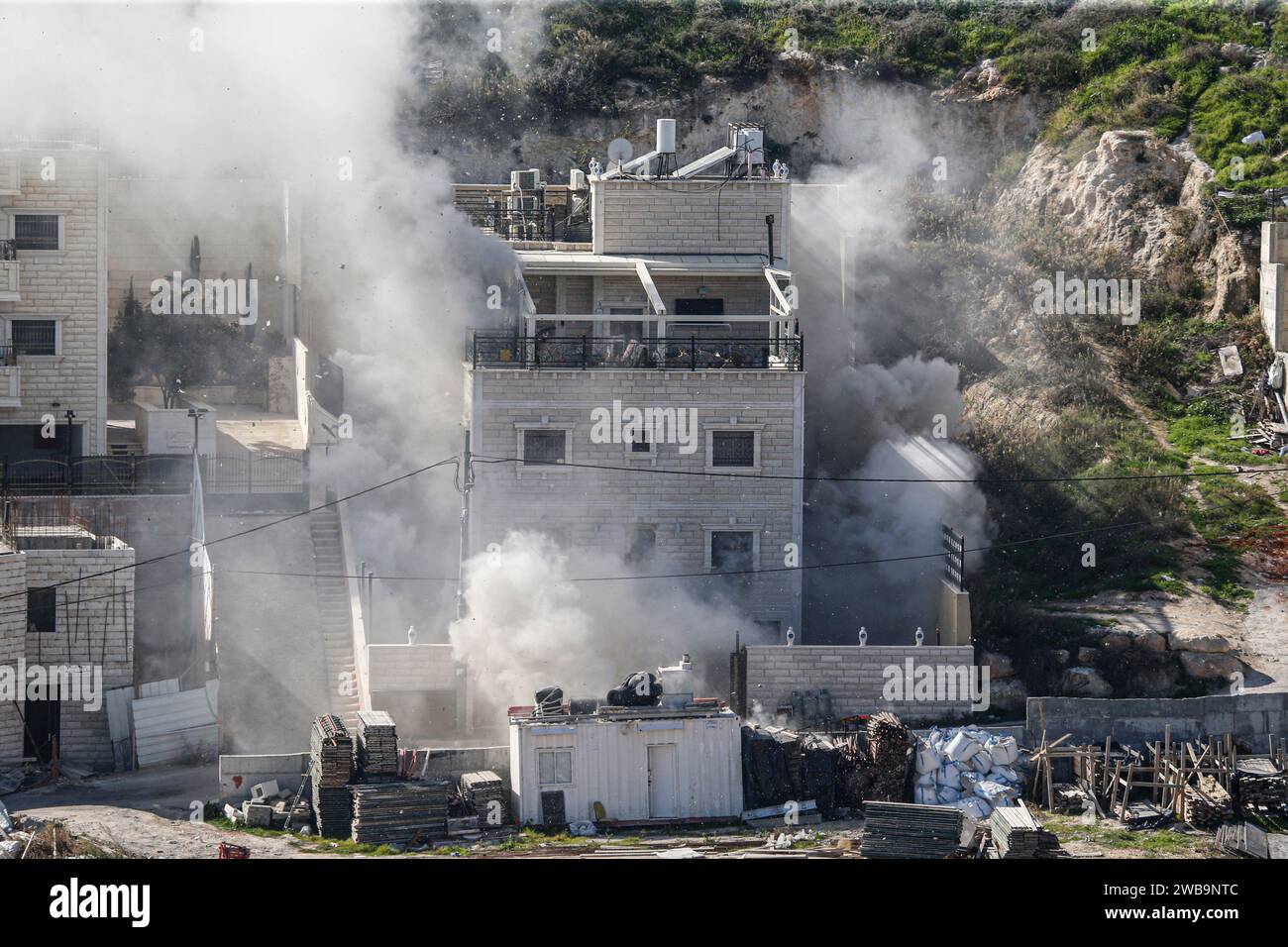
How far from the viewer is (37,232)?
4084 centimetres

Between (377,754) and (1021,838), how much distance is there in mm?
9962

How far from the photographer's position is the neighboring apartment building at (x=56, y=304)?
1598 inches

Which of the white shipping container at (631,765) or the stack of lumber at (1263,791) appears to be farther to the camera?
the stack of lumber at (1263,791)

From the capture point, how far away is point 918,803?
3169cm

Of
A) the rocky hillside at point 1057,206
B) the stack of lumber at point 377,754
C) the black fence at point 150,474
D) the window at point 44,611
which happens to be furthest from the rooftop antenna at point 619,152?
the stack of lumber at point 377,754

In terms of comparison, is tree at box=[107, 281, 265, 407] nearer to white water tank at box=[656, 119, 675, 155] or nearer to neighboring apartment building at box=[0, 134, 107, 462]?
neighboring apartment building at box=[0, 134, 107, 462]

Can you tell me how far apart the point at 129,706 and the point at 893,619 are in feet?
48.2

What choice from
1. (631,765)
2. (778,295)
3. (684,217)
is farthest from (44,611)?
(684,217)

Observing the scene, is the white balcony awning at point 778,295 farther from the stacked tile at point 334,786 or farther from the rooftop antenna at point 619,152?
the stacked tile at point 334,786

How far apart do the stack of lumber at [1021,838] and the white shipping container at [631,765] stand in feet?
14.7

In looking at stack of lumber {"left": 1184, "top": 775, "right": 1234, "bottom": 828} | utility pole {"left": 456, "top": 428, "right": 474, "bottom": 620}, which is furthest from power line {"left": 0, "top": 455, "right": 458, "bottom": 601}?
stack of lumber {"left": 1184, "top": 775, "right": 1234, "bottom": 828}

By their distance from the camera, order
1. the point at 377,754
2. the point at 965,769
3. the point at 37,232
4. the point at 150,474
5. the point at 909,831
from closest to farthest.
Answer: the point at 909,831, the point at 377,754, the point at 965,769, the point at 150,474, the point at 37,232

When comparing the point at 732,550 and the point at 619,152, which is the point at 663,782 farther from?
the point at 619,152

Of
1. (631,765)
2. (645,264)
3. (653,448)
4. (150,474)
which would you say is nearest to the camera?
(631,765)
